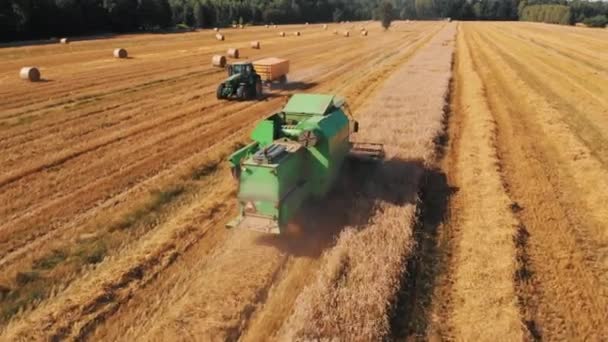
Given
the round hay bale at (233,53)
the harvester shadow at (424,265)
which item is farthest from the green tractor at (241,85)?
the round hay bale at (233,53)

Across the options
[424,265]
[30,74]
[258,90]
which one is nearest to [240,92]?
[258,90]

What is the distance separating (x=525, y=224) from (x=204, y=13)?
86.9m

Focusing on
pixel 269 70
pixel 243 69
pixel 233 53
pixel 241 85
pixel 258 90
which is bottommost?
pixel 258 90

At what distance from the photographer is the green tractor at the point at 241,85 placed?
21.0 metres

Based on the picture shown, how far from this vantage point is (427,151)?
13.2m

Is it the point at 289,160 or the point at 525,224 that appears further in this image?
the point at 525,224

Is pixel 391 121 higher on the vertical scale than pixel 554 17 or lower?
lower

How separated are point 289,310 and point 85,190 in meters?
6.58

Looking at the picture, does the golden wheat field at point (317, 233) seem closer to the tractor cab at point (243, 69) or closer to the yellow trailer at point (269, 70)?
the tractor cab at point (243, 69)

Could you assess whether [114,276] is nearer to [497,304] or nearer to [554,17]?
[497,304]

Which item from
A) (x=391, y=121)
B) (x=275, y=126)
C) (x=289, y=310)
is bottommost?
(x=289, y=310)

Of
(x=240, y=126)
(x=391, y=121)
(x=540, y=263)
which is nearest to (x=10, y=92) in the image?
(x=240, y=126)

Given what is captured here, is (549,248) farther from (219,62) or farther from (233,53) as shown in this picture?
(233,53)

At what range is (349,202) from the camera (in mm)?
9977
